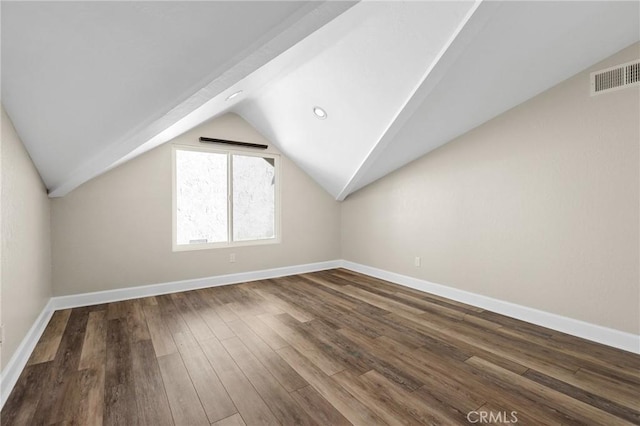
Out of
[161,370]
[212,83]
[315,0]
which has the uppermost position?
[315,0]

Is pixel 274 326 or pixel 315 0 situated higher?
pixel 315 0

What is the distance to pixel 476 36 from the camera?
192 centimetres

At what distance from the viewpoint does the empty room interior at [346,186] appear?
4.73ft

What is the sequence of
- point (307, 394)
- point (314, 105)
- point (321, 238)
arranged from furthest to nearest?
point (321, 238) < point (314, 105) < point (307, 394)

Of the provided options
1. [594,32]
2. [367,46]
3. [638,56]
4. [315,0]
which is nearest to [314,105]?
[367,46]

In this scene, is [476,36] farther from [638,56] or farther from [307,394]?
[307,394]

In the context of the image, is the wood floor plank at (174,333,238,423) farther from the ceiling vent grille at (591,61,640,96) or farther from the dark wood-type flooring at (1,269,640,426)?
the ceiling vent grille at (591,61,640,96)

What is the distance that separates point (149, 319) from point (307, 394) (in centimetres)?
192

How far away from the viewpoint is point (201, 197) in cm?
393

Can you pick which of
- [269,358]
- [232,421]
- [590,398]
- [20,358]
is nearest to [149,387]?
[232,421]

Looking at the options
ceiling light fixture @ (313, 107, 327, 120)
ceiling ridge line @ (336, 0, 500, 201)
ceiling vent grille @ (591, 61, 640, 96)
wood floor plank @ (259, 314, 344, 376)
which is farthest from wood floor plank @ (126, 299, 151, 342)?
ceiling vent grille @ (591, 61, 640, 96)

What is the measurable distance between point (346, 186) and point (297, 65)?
6.61 feet

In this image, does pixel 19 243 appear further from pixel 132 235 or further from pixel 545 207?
pixel 545 207

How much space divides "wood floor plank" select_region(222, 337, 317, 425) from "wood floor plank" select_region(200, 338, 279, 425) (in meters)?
0.03
